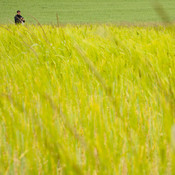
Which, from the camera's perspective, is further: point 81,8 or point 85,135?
point 81,8

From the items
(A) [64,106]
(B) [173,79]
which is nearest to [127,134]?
(A) [64,106]

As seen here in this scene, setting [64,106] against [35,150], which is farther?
[64,106]

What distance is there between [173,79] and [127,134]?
459 mm

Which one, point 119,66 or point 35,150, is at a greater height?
point 119,66

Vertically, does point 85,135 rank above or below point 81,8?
below

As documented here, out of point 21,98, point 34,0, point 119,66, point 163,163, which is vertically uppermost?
point 34,0

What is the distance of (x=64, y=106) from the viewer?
65 centimetres

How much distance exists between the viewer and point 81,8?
16438mm

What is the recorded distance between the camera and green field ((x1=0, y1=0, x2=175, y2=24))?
554 inches

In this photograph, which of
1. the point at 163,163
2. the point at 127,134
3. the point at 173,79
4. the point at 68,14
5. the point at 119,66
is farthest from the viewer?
the point at 68,14

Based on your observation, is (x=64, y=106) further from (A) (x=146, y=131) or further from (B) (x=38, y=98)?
(A) (x=146, y=131)

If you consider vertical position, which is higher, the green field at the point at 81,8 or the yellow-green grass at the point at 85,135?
the green field at the point at 81,8

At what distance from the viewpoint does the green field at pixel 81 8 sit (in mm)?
14062

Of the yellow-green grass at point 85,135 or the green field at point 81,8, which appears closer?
the yellow-green grass at point 85,135
